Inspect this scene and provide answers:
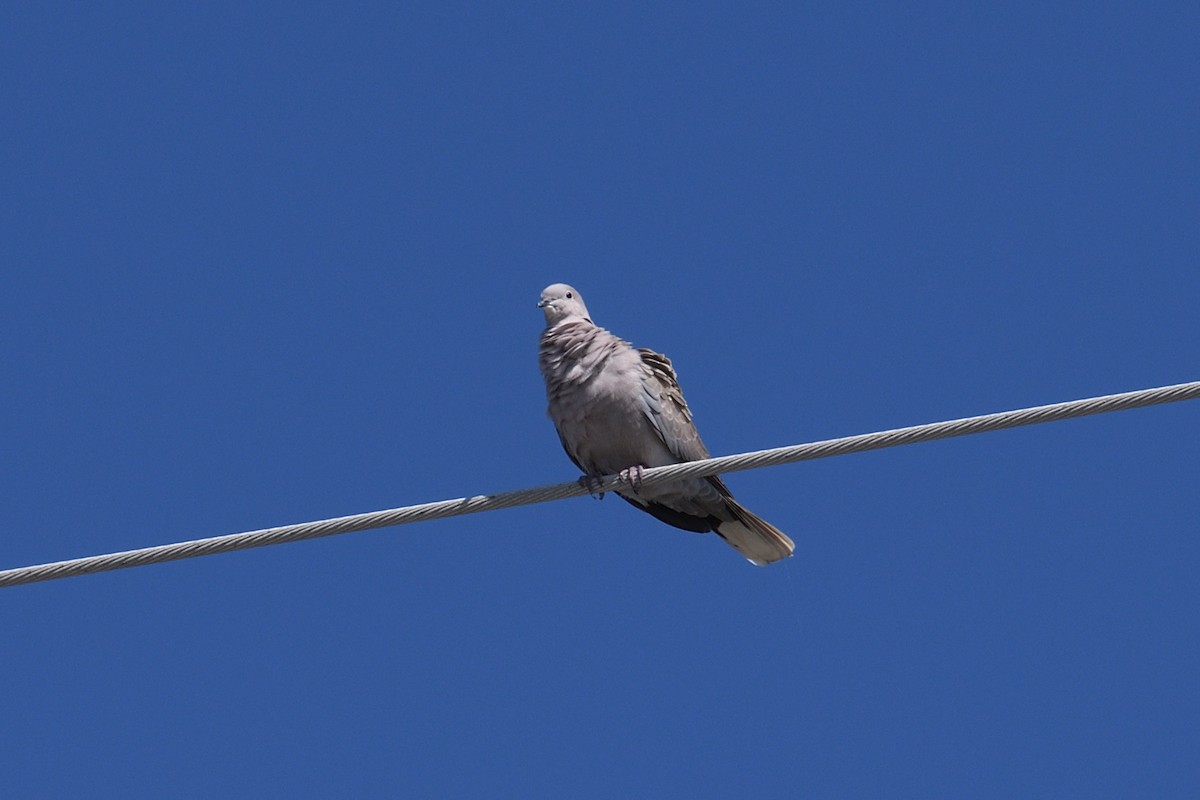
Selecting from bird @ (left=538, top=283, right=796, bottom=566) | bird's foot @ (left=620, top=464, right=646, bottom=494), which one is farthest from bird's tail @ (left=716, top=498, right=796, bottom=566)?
bird's foot @ (left=620, top=464, right=646, bottom=494)

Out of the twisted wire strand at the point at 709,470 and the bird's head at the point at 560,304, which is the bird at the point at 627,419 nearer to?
the bird's head at the point at 560,304

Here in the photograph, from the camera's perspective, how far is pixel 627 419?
809cm

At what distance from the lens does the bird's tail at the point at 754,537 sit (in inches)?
336

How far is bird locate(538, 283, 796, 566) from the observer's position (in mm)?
8117

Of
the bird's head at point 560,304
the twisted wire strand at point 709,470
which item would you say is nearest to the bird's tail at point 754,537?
the bird's head at point 560,304

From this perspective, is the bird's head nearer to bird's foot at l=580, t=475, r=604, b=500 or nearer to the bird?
the bird

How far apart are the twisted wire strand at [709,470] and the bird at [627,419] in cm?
148

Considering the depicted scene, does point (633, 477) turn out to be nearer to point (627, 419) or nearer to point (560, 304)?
point (627, 419)

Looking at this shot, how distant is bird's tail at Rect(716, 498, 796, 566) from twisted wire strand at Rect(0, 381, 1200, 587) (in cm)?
191

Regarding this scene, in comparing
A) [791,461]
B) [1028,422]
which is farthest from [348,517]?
[1028,422]

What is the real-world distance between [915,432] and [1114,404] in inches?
28.8

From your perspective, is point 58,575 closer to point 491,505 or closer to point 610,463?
point 491,505

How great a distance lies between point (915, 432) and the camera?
619 centimetres

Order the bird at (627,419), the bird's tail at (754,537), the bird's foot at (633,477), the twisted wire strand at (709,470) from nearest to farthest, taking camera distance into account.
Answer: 1. the twisted wire strand at (709,470)
2. the bird's foot at (633,477)
3. the bird at (627,419)
4. the bird's tail at (754,537)
